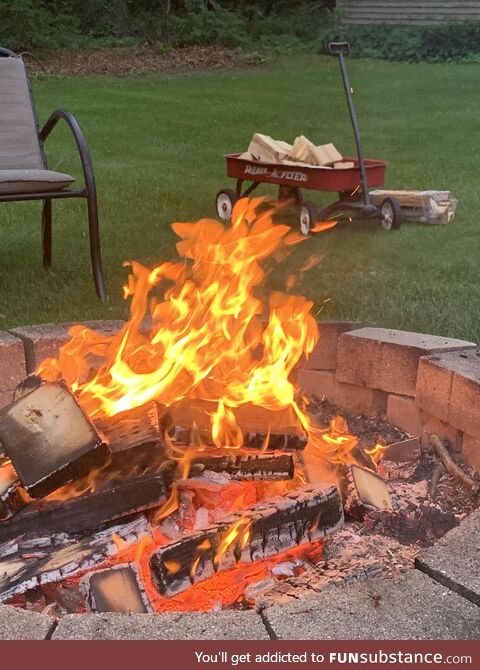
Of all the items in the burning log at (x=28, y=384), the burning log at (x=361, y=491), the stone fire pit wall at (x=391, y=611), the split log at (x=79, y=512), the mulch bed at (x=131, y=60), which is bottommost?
the burning log at (x=361, y=491)

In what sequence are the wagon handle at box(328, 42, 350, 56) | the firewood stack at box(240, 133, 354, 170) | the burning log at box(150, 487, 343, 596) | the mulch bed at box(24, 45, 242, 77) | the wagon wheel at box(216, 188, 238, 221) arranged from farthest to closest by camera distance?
the mulch bed at box(24, 45, 242, 77) → the wagon wheel at box(216, 188, 238, 221) → the firewood stack at box(240, 133, 354, 170) → the wagon handle at box(328, 42, 350, 56) → the burning log at box(150, 487, 343, 596)

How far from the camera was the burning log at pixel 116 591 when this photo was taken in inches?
71.9

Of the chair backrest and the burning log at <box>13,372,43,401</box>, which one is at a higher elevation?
the chair backrest

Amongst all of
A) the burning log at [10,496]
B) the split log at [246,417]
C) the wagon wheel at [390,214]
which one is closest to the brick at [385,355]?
the split log at [246,417]

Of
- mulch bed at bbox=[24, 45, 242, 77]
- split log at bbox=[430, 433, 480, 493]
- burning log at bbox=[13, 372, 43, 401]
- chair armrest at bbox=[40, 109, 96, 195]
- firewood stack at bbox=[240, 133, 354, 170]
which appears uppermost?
mulch bed at bbox=[24, 45, 242, 77]

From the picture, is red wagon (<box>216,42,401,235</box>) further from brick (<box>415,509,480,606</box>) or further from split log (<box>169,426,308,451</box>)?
brick (<box>415,509,480,606</box>)

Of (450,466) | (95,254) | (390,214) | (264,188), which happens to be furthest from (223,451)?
(264,188)

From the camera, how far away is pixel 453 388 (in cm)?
256

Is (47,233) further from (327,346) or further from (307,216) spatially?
(327,346)

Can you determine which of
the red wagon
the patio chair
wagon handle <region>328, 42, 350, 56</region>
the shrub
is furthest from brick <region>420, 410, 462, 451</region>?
the shrub

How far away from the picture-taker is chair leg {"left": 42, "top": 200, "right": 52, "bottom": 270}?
4.45 meters

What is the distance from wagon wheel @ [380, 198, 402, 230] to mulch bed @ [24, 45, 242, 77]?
10925 millimetres

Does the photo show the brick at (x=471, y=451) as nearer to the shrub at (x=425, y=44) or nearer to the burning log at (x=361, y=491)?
the burning log at (x=361, y=491)

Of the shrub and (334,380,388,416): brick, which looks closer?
(334,380,388,416): brick
